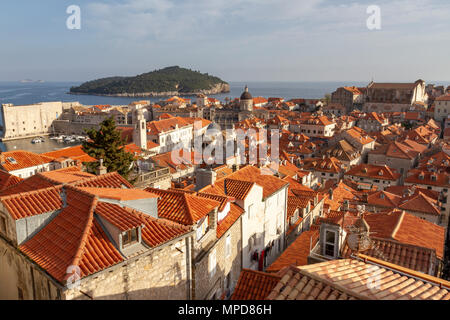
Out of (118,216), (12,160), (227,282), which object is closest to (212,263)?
(227,282)

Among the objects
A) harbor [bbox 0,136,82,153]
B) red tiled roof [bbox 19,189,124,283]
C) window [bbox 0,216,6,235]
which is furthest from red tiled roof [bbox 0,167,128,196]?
harbor [bbox 0,136,82,153]

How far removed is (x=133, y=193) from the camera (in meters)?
9.32

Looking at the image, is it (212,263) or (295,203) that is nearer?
(212,263)

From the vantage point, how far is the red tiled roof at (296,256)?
39.1ft

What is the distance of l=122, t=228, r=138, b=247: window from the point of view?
25.0 ft

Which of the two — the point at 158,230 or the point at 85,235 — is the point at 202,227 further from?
the point at 85,235

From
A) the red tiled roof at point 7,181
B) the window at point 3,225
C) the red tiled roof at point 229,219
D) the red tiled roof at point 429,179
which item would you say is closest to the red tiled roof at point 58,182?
the window at point 3,225

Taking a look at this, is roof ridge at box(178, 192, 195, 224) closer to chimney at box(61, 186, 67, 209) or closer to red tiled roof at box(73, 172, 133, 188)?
red tiled roof at box(73, 172, 133, 188)

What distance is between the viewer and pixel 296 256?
41.9 feet

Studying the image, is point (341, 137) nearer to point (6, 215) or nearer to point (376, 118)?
point (376, 118)

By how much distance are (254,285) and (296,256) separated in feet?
15.5

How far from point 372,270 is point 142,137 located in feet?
144
